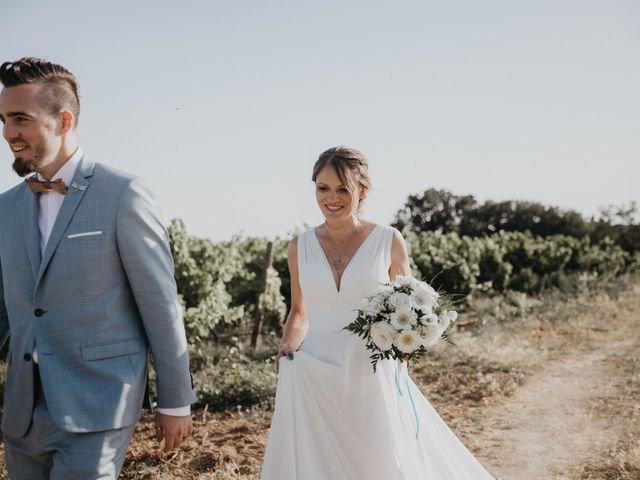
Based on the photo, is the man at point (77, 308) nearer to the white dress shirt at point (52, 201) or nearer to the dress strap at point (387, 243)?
the white dress shirt at point (52, 201)

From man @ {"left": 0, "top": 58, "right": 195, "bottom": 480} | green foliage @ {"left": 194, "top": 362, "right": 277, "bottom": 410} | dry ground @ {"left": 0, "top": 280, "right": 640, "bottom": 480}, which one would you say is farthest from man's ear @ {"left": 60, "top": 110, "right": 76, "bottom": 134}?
green foliage @ {"left": 194, "top": 362, "right": 277, "bottom": 410}

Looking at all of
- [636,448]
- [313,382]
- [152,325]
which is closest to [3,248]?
[152,325]

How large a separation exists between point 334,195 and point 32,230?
2.02m

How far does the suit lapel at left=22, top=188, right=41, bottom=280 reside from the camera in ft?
8.06

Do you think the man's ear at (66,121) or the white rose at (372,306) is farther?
the white rose at (372,306)

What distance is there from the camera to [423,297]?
3.54m

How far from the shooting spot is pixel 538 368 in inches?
368

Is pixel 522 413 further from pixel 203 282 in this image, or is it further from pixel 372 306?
pixel 203 282

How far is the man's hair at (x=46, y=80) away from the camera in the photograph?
2365mm

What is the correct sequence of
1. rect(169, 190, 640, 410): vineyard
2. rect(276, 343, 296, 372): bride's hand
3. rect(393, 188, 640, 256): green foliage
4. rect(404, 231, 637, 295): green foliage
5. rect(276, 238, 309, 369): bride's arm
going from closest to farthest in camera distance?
rect(276, 343, 296, 372): bride's hand, rect(276, 238, 309, 369): bride's arm, rect(169, 190, 640, 410): vineyard, rect(404, 231, 637, 295): green foliage, rect(393, 188, 640, 256): green foliage

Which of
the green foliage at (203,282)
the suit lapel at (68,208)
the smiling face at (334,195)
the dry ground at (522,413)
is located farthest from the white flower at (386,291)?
the green foliage at (203,282)

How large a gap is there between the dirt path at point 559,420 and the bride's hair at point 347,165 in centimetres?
303

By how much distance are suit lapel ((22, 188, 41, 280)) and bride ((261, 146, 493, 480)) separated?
5.87 ft

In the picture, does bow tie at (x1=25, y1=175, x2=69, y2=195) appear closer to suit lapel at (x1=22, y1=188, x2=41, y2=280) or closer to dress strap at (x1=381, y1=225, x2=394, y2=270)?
suit lapel at (x1=22, y1=188, x2=41, y2=280)
